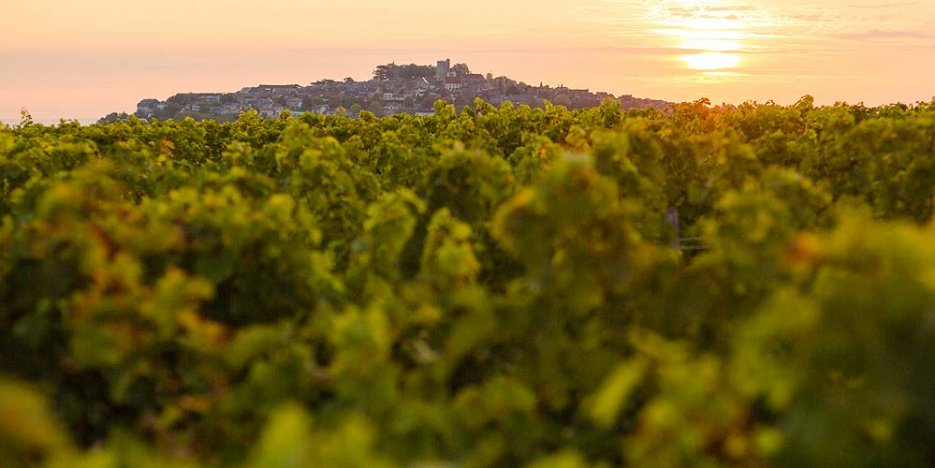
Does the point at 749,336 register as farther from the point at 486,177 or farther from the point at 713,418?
the point at 486,177

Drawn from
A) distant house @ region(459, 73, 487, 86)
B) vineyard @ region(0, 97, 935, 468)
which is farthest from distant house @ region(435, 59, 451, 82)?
vineyard @ region(0, 97, 935, 468)

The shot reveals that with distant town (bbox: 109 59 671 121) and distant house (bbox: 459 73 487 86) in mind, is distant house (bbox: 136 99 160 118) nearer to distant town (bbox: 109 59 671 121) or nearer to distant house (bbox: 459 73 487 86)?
distant town (bbox: 109 59 671 121)

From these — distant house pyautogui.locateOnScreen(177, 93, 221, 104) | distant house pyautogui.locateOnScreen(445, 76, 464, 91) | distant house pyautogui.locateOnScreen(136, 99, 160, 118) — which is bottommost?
distant house pyautogui.locateOnScreen(136, 99, 160, 118)

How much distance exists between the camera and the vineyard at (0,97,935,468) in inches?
129

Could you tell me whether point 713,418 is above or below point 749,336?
below

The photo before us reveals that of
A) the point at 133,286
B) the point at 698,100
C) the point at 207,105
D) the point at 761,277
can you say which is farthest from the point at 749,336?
the point at 207,105

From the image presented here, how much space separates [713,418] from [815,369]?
35 centimetres

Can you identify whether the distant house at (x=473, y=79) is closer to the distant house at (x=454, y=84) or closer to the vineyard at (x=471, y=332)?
the distant house at (x=454, y=84)

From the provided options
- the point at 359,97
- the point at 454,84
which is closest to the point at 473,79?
the point at 454,84

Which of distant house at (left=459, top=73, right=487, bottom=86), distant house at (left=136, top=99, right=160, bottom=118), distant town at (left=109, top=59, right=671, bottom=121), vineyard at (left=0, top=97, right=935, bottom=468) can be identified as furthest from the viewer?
distant house at (left=459, top=73, right=487, bottom=86)

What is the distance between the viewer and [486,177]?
704 cm

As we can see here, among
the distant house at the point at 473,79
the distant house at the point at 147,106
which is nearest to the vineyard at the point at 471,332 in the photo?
the distant house at the point at 147,106

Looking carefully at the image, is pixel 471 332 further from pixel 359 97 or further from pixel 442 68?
pixel 442 68

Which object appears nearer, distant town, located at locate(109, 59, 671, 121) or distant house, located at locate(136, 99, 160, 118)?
distant town, located at locate(109, 59, 671, 121)
